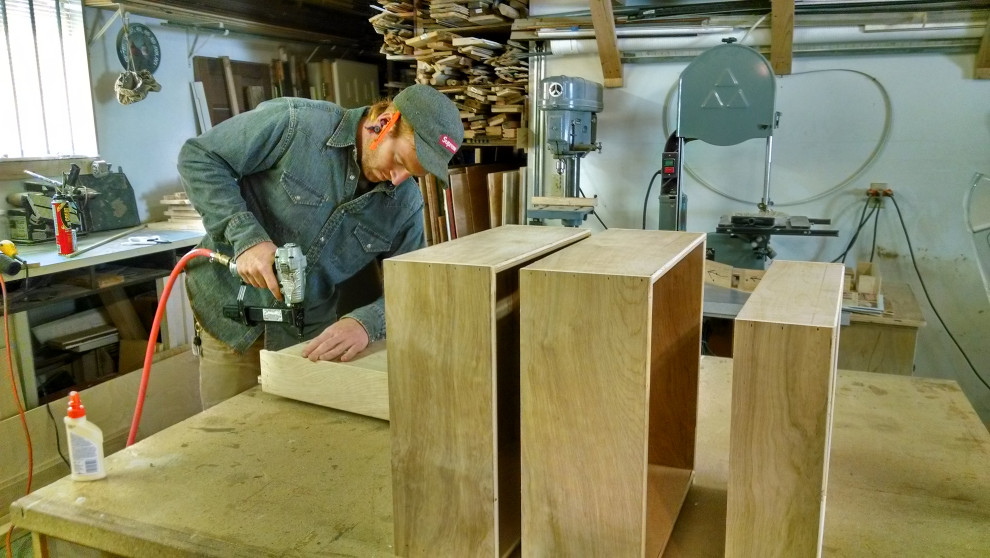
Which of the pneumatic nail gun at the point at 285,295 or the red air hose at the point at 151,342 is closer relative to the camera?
the red air hose at the point at 151,342

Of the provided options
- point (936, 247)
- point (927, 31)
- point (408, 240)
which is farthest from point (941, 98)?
point (408, 240)

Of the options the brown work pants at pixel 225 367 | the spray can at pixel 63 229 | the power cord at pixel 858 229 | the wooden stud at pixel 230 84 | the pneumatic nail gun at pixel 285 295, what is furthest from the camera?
the wooden stud at pixel 230 84

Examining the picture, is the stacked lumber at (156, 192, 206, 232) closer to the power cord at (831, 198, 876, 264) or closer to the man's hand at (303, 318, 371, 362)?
the man's hand at (303, 318, 371, 362)

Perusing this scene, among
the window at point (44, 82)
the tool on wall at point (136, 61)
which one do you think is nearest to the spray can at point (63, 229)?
the window at point (44, 82)

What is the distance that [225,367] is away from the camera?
6.55 feet

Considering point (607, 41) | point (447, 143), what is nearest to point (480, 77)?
point (607, 41)

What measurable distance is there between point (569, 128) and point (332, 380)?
1.88 m

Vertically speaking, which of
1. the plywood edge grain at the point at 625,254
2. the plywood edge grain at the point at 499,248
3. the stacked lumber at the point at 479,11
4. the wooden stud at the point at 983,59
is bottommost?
the plywood edge grain at the point at 625,254

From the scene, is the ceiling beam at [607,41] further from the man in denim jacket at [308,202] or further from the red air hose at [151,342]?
the red air hose at [151,342]

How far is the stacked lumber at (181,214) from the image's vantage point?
345cm

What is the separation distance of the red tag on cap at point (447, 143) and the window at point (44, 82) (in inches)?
92.4

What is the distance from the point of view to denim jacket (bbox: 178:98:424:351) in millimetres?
1712

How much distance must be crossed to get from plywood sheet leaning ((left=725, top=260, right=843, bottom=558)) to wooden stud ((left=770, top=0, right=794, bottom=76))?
7.77 ft

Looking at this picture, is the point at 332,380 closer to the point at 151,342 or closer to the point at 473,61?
the point at 151,342
